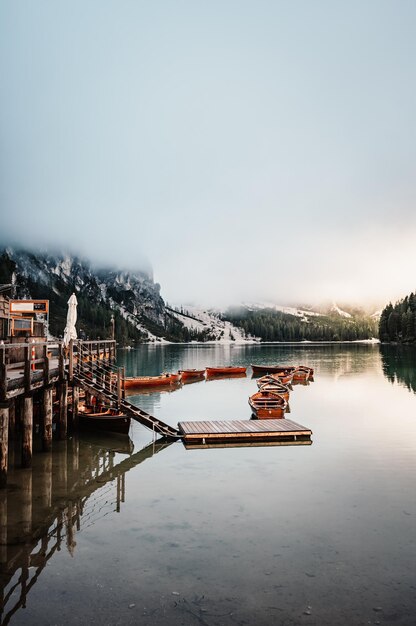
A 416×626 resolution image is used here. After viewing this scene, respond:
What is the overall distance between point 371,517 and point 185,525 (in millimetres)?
6186

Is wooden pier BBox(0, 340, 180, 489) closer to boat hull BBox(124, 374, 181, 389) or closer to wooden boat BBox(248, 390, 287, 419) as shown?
wooden boat BBox(248, 390, 287, 419)

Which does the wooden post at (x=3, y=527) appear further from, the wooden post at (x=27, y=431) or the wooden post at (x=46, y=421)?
the wooden post at (x=46, y=421)

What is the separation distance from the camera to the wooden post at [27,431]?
19.0 m

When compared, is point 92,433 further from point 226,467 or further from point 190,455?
point 226,467

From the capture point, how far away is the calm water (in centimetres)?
962

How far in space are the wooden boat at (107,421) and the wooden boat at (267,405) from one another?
34.4 feet

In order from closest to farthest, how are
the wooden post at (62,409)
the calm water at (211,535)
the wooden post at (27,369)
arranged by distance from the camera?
the calm water at (211,535), the wooden post at (27,369), the wooden post at (62,409)

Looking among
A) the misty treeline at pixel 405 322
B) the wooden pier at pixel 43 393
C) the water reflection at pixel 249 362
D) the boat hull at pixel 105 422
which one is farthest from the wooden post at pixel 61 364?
the misty treeline at pixel 405 322

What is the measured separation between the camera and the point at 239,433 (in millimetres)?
25438

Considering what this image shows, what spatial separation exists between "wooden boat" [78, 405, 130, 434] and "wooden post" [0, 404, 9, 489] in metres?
10.2

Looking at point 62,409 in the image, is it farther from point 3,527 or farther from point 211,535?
point 211,535

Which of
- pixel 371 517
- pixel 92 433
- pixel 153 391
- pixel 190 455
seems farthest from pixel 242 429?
pixel 153 391

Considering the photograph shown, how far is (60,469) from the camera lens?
66.5 ft

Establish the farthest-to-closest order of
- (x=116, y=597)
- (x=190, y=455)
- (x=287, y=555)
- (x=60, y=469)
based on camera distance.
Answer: (x=190, y=455), (x=60, y=469), (x=287, y=555), (x=116, y=597)
